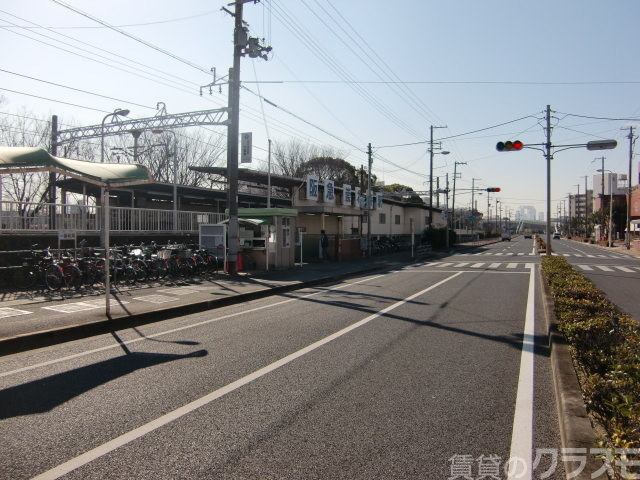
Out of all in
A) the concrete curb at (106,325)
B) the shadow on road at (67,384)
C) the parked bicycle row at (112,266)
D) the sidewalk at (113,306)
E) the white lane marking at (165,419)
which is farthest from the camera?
the parked bicycle row at (112,266)

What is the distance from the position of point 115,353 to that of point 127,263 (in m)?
8.08

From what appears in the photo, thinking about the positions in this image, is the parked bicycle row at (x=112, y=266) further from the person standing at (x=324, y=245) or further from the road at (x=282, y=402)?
the person standing at (x=324, y=245)

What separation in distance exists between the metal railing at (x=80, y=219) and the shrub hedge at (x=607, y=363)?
14.2 metres

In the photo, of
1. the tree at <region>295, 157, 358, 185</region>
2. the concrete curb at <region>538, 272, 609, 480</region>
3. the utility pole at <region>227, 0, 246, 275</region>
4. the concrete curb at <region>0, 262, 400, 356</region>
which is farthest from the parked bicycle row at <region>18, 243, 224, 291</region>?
the tree at <region>295, 157, 358, 185</region>

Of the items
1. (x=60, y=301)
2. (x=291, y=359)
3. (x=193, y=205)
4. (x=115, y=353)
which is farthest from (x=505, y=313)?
(x=193, y=205)

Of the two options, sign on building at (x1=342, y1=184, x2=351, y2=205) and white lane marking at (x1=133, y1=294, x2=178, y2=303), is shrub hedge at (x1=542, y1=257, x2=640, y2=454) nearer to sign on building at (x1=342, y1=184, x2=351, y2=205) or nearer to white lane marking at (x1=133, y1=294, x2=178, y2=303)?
white lane marking at (x1=133, y1=294, x2=178, y2=303)

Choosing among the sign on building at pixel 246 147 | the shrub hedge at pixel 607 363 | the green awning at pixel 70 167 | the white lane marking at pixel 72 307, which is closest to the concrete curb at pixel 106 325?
the white lane marking at pixel 72 307

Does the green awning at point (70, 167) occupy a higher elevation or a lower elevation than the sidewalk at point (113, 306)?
higher

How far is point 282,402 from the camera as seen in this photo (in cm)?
464

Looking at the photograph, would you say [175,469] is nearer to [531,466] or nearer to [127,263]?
[531,466]

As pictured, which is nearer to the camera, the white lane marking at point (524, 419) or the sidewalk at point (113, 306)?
the white lane marking at point (524, 419)

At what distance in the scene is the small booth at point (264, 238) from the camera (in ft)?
63.4

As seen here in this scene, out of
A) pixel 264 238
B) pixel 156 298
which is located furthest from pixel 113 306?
pixel 264 238

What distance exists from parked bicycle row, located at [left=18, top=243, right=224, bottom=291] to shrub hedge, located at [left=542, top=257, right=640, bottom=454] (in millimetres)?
11380
